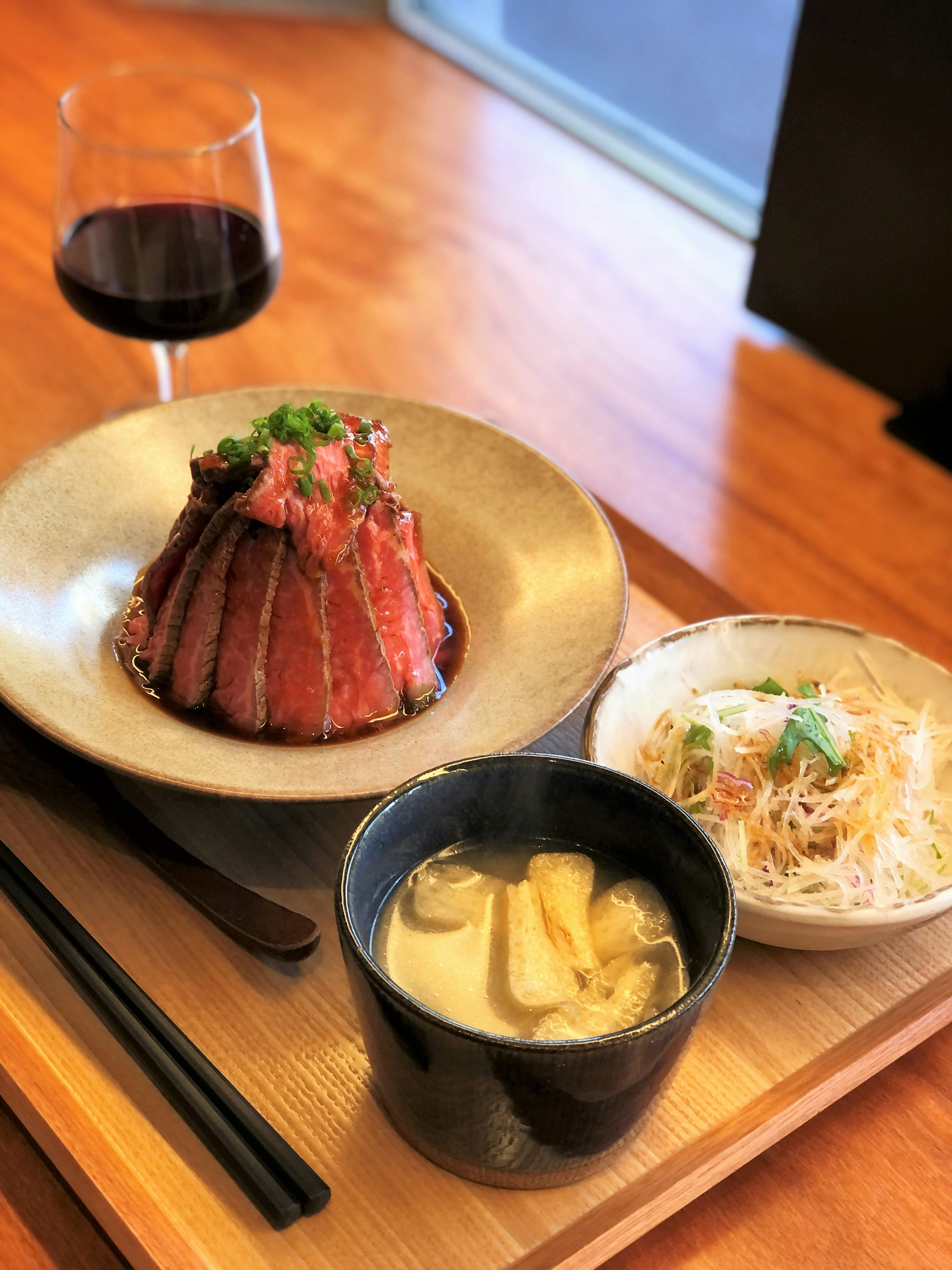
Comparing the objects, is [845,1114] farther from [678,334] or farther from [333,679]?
[678,334]

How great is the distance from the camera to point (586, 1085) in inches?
30.5

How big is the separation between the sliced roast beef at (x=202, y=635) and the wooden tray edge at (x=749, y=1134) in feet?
1.80

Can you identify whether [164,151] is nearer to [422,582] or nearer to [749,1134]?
[422,582]

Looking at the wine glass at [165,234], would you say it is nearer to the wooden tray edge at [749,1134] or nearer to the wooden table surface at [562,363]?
the wooden table surface at [562,363]

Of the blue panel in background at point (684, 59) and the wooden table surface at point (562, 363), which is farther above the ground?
the blue panel in background at point (684, 59)

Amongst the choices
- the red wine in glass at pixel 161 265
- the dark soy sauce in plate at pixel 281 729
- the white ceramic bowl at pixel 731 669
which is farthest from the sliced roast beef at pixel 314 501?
the red wine in glass at pixel 161 265

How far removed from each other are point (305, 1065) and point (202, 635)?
0.39m

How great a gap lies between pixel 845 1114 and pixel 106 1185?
0.56 m

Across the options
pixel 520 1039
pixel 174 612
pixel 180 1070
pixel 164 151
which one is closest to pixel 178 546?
pixel 174 612

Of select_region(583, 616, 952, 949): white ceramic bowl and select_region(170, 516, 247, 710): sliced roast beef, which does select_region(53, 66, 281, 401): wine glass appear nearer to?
select_region(170, 516, 247, 710): sliced roast beef

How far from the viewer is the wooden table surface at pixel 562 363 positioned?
38.1 inches

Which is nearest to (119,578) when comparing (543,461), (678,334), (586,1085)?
(543,461)

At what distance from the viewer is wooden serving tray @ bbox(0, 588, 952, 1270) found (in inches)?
33.6

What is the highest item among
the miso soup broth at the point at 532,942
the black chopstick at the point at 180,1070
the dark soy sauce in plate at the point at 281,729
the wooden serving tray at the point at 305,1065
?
the miso soup broth at the point at 532,942
